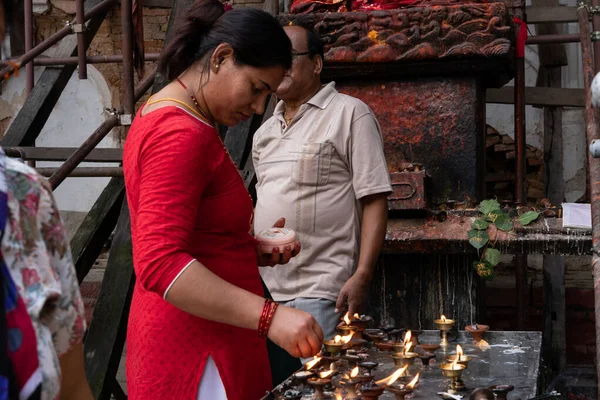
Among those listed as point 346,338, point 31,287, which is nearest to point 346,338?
point 346,338

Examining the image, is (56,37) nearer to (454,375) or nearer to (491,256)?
(491,256)

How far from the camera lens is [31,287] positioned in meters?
1.31

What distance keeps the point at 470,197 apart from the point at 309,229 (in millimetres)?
1362

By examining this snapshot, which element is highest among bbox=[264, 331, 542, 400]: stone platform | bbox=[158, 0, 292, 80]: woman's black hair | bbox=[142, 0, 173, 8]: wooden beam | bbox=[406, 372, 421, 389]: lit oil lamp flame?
bbox=[142, 0, 173, 8]: wooden beam

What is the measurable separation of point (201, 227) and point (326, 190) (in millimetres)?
1264

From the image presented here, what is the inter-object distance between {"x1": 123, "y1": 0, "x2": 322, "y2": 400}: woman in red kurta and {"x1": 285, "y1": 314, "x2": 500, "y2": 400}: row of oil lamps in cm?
19

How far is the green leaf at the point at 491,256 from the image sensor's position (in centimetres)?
412

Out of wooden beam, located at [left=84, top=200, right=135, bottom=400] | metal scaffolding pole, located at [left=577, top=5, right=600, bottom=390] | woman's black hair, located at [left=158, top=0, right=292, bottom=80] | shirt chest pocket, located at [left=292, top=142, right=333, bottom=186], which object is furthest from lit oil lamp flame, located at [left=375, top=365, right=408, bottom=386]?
wooden beam, located at [left=84, top=200, right=135, bottom=400]

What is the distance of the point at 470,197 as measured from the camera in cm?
A: 460

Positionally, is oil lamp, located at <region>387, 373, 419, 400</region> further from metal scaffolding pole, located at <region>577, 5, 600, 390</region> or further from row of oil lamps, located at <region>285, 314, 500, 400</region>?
metal scaffolding pole, located at <region>577, 5, 600, 390</region>

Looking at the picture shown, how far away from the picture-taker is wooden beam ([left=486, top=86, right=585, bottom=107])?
6.19m

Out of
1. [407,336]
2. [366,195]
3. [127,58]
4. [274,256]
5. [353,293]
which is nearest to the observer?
[274,256]

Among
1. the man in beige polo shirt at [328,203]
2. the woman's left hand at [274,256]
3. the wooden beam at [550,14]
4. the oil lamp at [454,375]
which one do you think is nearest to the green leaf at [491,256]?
the man in beige polo shirt at [328,203]

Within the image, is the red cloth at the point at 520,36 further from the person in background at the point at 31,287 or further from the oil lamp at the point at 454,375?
the person in background at the point at 31,287
